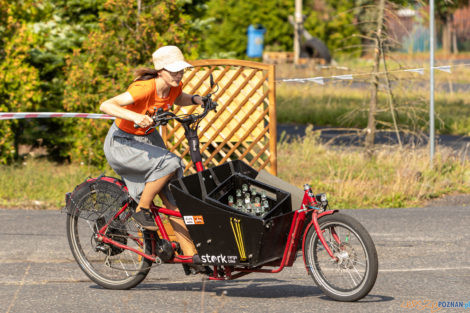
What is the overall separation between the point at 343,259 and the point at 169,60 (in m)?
1.73

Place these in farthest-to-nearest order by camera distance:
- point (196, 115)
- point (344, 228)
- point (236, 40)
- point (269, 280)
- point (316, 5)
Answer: point (316, 5) → point (236, 40) → point (269, 280) → point (196, 115) → point (344, 228)

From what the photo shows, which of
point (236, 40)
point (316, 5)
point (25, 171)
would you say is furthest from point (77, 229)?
point (316, 5)

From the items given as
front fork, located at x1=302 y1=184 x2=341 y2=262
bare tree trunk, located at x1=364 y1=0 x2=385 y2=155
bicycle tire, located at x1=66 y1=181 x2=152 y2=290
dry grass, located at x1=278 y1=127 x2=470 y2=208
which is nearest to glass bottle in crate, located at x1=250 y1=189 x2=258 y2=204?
front fork, located at x1=302 y1=184 x2=341 y2=262

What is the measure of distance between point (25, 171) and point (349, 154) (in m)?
4.55

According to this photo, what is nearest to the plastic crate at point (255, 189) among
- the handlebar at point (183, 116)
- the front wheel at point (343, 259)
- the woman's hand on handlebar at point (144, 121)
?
the front wheel at point (343, 259)

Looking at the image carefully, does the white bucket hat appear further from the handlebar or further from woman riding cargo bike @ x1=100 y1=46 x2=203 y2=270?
the handlebar

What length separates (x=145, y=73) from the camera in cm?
555

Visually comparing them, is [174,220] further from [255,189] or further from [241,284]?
[241,284]

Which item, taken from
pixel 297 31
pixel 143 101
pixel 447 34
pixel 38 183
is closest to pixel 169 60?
pixel 143 101

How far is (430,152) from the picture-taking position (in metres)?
10.8

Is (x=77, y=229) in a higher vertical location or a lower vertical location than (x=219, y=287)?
higher

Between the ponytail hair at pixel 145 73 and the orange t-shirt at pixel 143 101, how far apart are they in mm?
41

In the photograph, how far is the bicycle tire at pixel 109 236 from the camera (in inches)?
227

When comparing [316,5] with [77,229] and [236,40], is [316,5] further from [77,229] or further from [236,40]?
[77,229]
